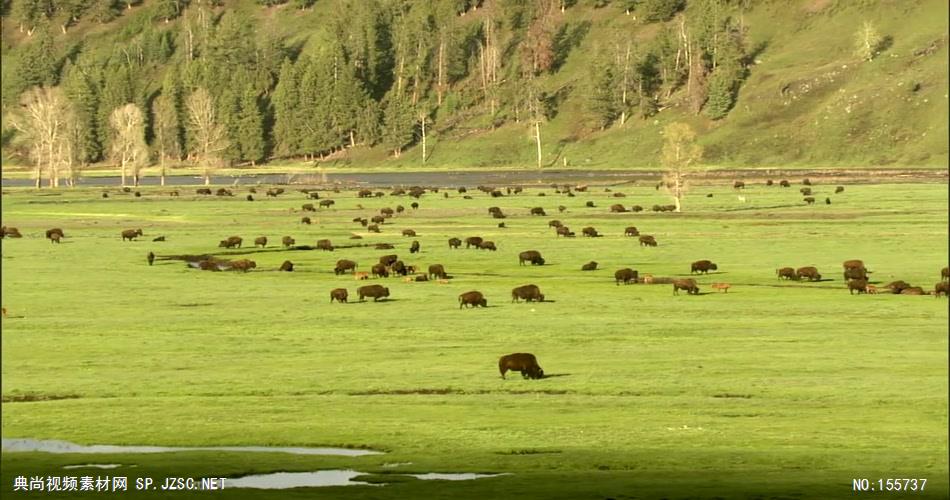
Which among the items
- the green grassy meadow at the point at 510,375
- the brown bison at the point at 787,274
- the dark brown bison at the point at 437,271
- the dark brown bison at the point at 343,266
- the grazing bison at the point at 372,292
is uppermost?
the dark brown bison at the point at 343,266

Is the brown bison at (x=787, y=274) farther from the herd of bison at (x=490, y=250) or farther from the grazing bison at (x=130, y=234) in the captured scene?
the grazing bison at (x=130, y=234)

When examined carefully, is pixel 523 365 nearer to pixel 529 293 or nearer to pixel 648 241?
pixel 529 293

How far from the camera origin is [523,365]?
119ft

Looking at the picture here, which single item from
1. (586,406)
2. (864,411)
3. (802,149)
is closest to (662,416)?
(586,406)

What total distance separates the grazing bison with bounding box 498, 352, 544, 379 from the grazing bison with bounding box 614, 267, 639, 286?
2356cm

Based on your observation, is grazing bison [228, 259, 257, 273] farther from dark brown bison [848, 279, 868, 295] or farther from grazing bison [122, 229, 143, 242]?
dark brown bison [848, 279, 868, 295]

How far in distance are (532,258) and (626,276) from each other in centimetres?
1010

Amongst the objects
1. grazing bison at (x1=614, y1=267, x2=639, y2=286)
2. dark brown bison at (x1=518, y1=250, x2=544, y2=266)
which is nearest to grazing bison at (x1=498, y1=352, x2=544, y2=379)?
grazing bison at (x1=614, y1=267, x2=639, y2=286)

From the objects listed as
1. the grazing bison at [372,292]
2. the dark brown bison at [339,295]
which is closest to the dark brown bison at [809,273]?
the grazing bison at [372,292]

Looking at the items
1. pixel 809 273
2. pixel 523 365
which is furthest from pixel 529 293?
pixel 523 365

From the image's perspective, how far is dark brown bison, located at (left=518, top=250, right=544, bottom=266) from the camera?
69.1m

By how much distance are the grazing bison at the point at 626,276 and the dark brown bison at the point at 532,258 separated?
9270 mm

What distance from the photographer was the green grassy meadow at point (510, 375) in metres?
26.6

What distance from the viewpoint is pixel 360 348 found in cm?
4244
